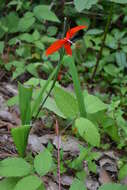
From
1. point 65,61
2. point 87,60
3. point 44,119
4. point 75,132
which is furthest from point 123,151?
point 87,60

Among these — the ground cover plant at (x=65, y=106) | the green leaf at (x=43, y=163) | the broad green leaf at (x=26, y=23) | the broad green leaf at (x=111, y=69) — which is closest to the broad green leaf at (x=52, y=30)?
the ground cover plant at (x=65, y=106)

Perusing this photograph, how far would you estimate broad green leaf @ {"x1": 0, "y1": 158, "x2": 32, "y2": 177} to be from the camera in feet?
4.23

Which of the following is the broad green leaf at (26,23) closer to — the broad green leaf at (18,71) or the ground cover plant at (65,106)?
the ground cover plant at (65,106)

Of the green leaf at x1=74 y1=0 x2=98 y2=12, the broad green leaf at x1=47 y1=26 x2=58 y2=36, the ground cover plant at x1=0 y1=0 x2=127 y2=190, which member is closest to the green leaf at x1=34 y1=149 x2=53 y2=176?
the ground cover plant at x1=0 y1=0 x2=127 y2=190

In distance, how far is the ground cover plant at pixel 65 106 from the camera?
4.47 feet

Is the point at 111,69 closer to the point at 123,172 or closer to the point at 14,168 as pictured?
the point at 123,172

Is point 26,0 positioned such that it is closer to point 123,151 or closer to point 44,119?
point 44,119

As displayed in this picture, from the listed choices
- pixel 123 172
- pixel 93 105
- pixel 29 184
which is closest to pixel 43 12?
pixel 93 105

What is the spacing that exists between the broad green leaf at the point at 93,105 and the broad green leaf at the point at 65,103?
2.9 inches

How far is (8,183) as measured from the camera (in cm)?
136

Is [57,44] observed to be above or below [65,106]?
above

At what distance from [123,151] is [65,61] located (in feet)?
2.09

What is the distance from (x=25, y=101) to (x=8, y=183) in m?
0.35

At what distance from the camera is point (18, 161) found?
134 centimetres
